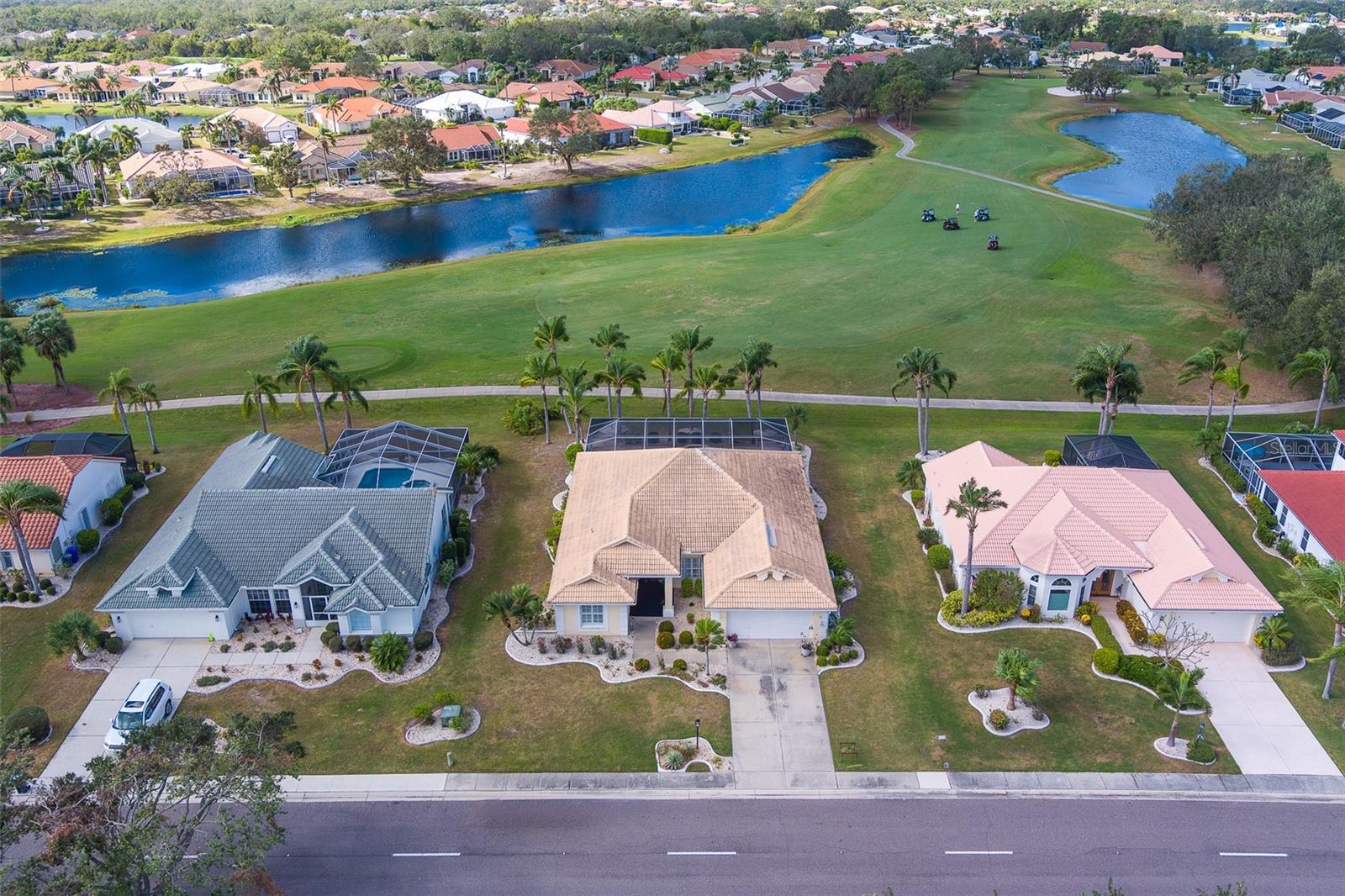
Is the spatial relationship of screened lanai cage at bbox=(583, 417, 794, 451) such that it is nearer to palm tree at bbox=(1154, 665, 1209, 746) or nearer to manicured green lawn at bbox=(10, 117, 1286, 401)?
manicured green lawn at bbox=(10, 117, 1286, 401)

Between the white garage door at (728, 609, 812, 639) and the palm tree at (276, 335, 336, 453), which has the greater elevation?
the palm tree at (276, 335, 336, 453)

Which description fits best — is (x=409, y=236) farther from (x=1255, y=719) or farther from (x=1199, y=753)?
(x=1199, y=753)

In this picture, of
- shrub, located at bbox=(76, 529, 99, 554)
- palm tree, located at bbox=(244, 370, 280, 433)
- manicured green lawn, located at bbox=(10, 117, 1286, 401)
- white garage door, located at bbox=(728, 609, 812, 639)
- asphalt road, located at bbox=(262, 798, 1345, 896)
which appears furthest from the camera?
manicured green lawn, located at bbox=(10, 117, 1286, 401)

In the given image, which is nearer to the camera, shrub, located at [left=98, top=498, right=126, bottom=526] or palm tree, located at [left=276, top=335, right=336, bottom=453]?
shrub, located at [left=98, top=498, right=126, bottom=526]

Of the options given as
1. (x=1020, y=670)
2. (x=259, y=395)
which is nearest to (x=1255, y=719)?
(x=1020, y=670)

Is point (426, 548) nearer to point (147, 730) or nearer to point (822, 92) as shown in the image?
point (147, 730)

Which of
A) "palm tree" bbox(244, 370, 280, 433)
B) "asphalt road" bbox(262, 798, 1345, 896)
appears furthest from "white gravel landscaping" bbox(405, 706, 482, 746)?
"palm tree" bbox(244, 370, 280, 433)

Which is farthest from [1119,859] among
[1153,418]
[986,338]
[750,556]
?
[986,338]
